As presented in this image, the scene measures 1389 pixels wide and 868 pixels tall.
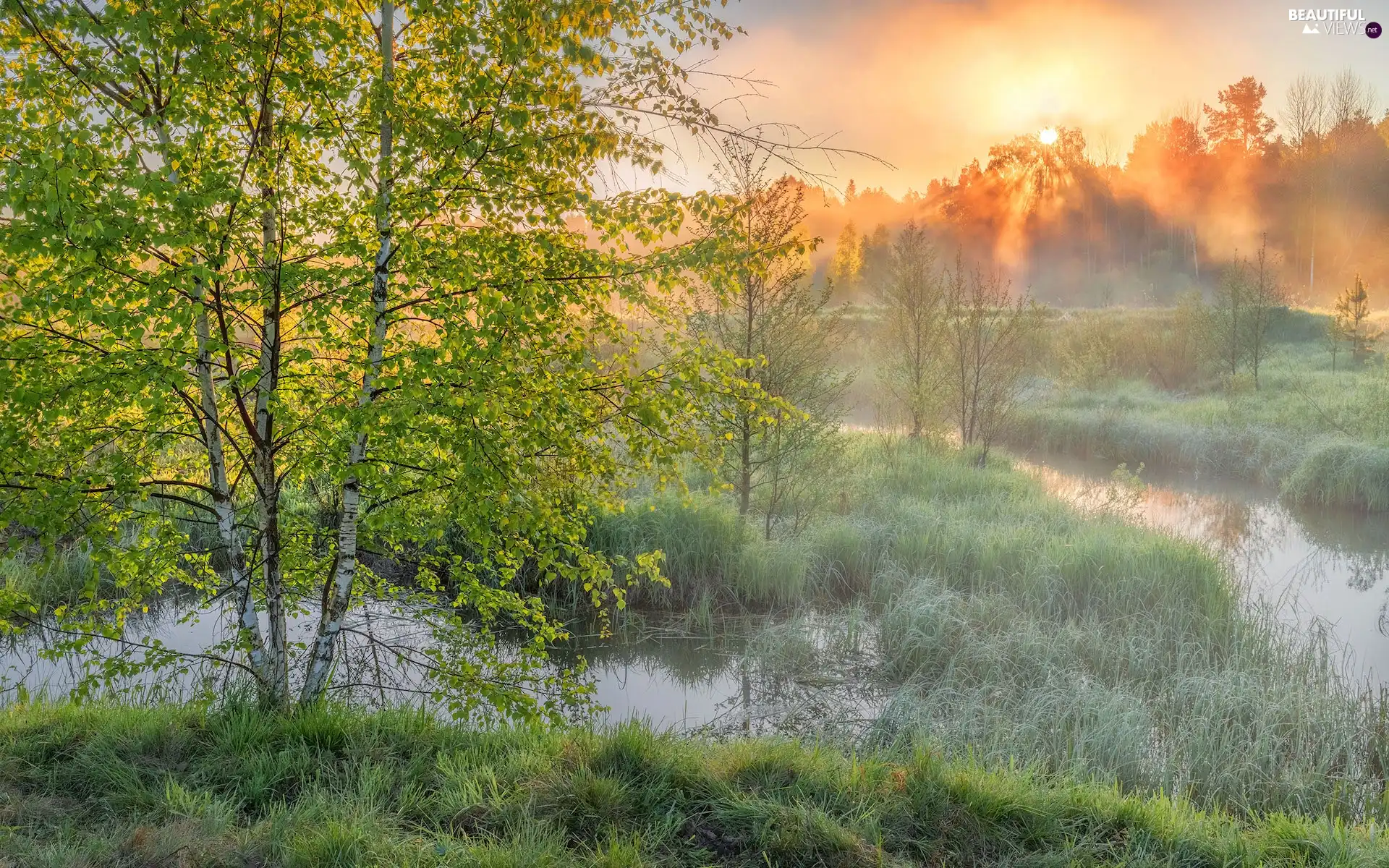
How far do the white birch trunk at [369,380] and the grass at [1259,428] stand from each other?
61.1 feet

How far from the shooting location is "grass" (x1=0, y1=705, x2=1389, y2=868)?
11.3 feet

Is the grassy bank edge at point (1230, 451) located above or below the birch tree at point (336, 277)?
below

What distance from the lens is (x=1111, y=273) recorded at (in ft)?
189

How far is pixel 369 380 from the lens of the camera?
4320 mm

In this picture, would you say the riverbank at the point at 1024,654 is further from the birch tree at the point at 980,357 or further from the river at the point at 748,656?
the birch tree at the point at 980,357

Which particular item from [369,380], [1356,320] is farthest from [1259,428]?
[369,380]

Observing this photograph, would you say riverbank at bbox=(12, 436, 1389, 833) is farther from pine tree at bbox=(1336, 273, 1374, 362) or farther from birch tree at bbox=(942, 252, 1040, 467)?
pine tree at bbox=(1336, 273, 1374, 362)

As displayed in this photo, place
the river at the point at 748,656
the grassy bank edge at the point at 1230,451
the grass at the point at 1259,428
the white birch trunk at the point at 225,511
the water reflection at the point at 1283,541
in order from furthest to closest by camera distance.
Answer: the grass at the point at 1259,428 < the grassy bank edge at the point at 1230,451 < the water reflection at the point at 1283,541 < the river at the point at 748,656 < the white birch trunk at the point at 225,511

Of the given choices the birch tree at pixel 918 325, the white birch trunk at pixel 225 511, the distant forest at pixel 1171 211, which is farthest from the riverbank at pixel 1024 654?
the distant forest at pixel 1171 211

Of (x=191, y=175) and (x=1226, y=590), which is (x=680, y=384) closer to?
(x=191, y=175)

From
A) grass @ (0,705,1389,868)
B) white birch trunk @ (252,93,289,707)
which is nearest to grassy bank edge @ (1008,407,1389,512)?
grass @ (0,705,1389,868)

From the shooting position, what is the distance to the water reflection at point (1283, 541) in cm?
938

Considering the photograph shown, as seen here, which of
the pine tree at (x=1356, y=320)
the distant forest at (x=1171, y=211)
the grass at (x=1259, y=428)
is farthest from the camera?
the distant forest at (x=1171, y=211)

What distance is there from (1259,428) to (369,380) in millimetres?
22773
